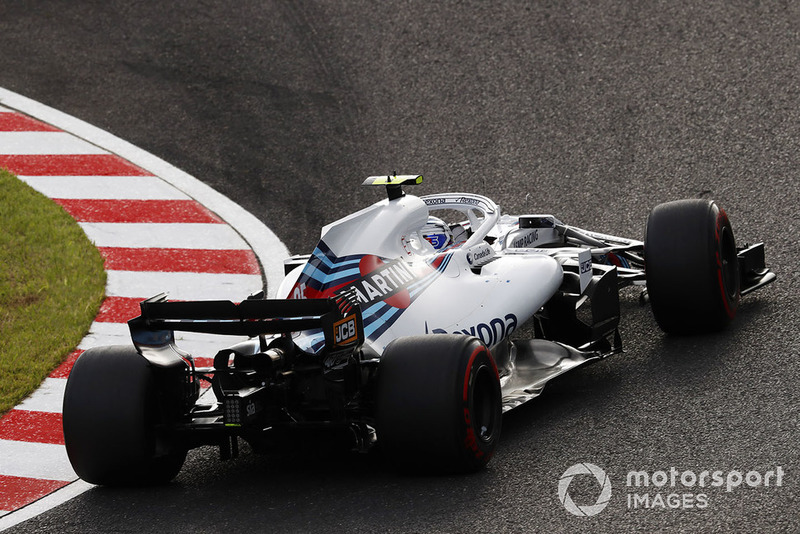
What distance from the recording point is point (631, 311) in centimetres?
744

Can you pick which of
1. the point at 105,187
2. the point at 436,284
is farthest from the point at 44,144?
the point at 436,284

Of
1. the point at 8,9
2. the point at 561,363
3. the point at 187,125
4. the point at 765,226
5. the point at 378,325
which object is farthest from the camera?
the point at 8,9

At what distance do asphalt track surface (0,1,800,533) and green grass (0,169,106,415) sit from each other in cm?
155

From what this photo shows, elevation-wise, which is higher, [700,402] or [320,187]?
[320,187]

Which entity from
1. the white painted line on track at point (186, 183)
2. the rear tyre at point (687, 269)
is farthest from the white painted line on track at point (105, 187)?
the rear tyre at point (687, 269)

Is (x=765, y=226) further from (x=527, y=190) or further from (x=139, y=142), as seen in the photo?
(x=139, y=142)

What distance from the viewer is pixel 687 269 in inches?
256

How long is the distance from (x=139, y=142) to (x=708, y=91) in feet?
17.9

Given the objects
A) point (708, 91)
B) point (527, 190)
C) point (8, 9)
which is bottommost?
point (527, 190)

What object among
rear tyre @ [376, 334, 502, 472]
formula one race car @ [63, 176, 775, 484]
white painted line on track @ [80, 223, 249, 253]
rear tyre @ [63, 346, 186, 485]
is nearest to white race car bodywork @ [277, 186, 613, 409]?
formula one race car @ [63, 176, 775, 484]

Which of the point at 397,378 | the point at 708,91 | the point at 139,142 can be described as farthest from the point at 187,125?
the point at 397,378

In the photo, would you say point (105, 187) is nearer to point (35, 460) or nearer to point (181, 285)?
point (181, 285)

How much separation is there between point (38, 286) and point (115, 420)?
11.1ft

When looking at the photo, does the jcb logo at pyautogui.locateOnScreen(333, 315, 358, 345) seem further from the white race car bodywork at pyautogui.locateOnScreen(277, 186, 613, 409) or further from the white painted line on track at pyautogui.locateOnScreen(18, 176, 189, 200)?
the white painted line on track at pyautogui.locateOnScreen(18, 176, 189, 200)
